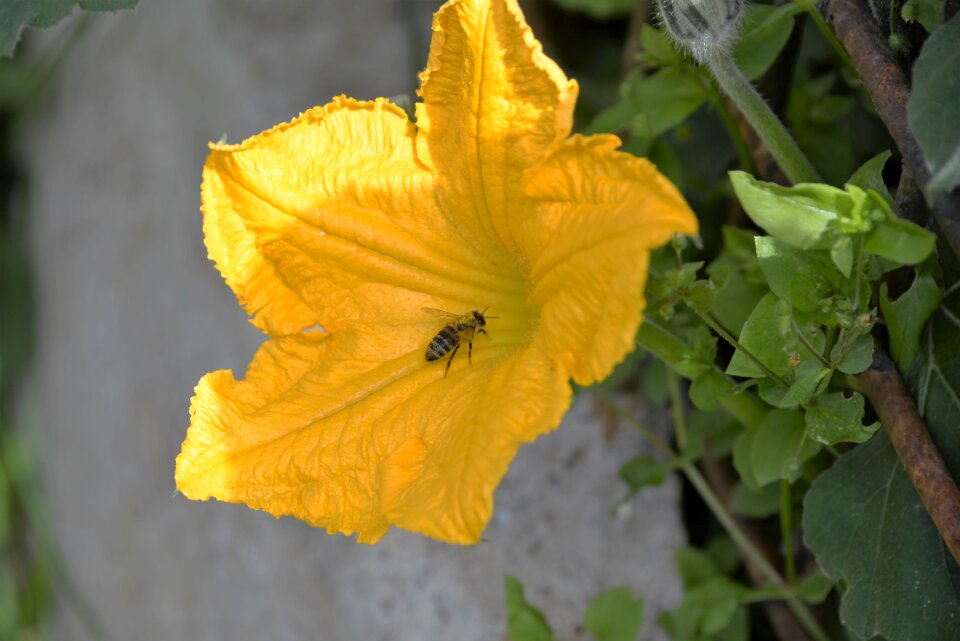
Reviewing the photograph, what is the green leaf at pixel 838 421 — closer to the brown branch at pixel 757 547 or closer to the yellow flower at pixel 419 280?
the yellow flower at pixel 419 280

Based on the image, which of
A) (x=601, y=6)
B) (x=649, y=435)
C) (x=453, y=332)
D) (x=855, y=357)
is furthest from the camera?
(x=601, y=6)

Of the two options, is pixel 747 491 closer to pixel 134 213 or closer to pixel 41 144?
pixel 134 213

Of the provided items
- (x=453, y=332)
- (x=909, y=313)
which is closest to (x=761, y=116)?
(x=909, y=313)

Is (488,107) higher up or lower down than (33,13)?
lower down

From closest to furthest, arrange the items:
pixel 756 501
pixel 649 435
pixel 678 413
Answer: pixel 756 501
pixel 678 413
pixel 649 435

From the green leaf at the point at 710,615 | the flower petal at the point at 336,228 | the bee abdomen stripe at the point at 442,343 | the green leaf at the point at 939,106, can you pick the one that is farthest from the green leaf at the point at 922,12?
→ the green leaf at the point at 710,615

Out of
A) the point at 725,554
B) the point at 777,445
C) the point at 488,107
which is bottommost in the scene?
the point at 725,554

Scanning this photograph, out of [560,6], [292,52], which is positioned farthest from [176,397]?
[560,6]

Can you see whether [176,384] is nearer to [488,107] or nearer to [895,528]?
[488,107]
